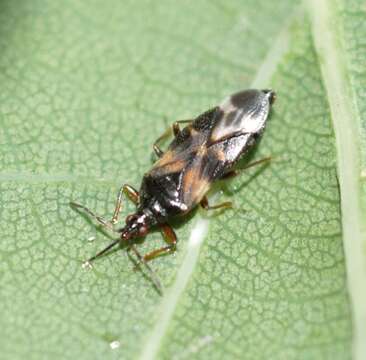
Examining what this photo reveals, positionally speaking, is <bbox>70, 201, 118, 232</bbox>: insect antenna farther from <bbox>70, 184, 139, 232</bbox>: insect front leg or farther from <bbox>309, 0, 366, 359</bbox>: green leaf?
<bbox>309, 0, 366, 359</bbox>: green leaf

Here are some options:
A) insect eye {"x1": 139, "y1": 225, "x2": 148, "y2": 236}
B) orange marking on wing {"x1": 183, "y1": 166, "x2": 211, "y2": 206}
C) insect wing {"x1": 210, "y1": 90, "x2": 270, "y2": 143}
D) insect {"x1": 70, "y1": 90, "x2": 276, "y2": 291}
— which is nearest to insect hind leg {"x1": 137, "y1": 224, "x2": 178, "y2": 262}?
insect {"x1": 70, "y1": 90, "x2": 276, "y2": 291}

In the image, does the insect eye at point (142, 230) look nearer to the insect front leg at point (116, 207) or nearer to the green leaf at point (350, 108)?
the insect front leg at point (116, 207)

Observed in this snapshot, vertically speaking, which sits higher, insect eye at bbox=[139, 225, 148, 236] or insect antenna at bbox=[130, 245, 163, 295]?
insect eye at bbox=[139, 225, 148, 236]

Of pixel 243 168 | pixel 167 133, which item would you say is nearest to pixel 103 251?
pixel 167 133

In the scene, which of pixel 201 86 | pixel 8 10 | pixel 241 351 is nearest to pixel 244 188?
pixel 201 86

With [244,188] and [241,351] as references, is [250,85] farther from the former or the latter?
[241,351]
